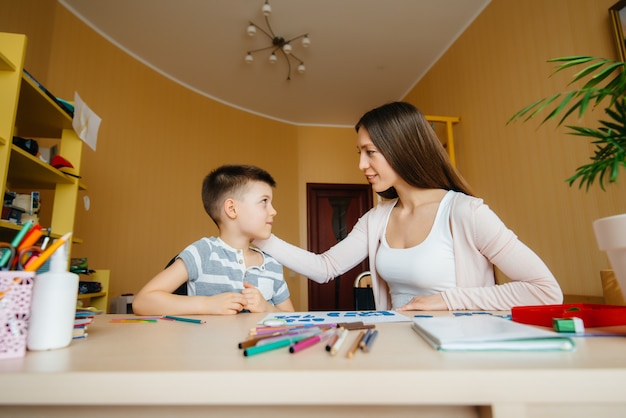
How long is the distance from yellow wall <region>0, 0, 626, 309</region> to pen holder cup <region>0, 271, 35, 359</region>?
2063 millimetres

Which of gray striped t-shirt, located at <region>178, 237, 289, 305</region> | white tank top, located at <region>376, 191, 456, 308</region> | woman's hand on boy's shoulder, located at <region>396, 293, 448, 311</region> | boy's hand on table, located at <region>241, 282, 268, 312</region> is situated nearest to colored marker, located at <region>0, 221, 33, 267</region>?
boy's hand on table, located at <region>241, 282, 268, 312</region>

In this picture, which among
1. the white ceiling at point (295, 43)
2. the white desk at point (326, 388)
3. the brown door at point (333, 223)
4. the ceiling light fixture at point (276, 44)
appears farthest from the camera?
the brown door at point (333, 223)

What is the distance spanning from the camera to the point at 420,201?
1316mm

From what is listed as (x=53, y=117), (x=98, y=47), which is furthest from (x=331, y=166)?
(x=53, y=117)

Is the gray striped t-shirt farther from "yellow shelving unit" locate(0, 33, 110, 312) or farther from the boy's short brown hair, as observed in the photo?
"yellow shelving unit" locate(0, 33, 110, 312)

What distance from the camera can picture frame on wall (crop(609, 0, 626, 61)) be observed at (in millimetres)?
1607

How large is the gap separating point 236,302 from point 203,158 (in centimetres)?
326

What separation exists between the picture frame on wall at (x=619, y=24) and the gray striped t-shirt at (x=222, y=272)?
5.93 ft

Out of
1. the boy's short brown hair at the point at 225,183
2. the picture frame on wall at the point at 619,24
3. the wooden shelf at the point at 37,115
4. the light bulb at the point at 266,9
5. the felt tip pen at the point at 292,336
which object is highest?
the light bulb at the point at 266,9

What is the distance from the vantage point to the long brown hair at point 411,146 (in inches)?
47.7

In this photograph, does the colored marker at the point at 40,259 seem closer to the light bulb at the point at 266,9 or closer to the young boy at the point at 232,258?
the young boy at the point at 232,258

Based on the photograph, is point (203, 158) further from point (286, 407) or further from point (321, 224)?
point (286, 407)

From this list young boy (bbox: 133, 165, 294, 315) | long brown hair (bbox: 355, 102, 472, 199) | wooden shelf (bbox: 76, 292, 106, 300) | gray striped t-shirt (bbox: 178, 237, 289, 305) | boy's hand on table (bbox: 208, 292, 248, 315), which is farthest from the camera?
wooden shelf (bbox: 76, 292, 106, 300)

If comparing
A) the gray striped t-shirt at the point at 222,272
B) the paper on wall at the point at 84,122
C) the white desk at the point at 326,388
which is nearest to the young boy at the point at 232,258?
the gray striped t-shirt at the point at 222,272
